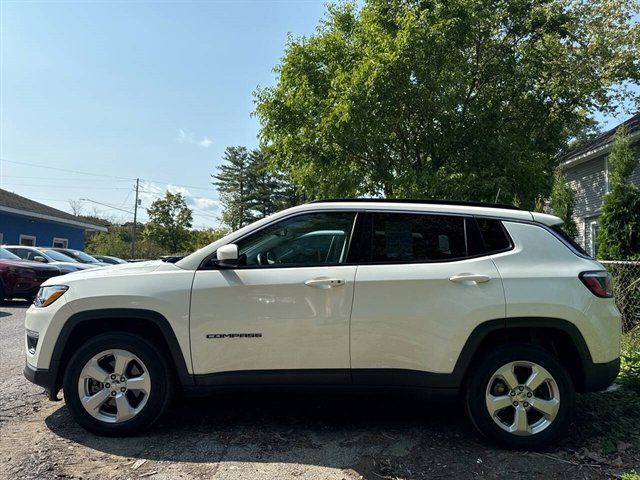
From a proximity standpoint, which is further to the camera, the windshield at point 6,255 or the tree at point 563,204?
the tree at point 563,204

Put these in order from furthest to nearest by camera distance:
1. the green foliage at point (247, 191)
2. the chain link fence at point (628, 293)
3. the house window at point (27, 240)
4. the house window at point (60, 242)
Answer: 1. the green foliage at point (247, 191)
2. the house window at point (60, 242)
3. the house window at point (27, 240)
4. the chain link fence at point (628, 293)

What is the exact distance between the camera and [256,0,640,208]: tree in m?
11.8

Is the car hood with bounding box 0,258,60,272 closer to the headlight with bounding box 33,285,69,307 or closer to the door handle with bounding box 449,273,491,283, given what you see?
the headlight with bounding box 33,285,69,307

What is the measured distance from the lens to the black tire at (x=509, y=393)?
340cm

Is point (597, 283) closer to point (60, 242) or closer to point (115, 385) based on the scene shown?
point (115, 385)

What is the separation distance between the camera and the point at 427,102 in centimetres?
1198

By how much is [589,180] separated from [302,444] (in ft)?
57.3

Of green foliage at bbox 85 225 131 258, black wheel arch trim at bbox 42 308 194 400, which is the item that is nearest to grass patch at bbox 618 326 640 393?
black wheel arch trim at bbox 42 308 194 400

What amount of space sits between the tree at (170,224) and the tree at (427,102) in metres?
35.1

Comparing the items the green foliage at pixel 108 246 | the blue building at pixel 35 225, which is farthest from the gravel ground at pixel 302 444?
the green foliage at pixel 108 246

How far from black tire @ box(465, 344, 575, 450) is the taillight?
0.57 meters

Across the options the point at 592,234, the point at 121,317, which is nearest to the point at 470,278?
the point at 121,317

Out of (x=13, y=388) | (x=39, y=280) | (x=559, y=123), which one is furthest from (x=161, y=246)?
(x=13, y=388)

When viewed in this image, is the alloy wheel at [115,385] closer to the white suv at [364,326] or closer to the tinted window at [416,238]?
the white suv at [364,326]
